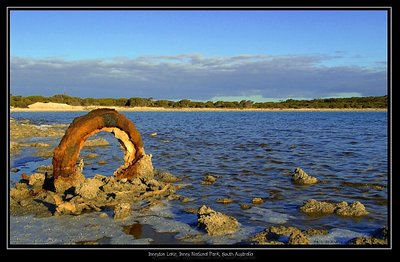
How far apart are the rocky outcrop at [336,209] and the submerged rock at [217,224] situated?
2111mm

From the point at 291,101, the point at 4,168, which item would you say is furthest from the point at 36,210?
the point at 291,101

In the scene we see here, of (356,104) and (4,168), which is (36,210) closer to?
(4,168)

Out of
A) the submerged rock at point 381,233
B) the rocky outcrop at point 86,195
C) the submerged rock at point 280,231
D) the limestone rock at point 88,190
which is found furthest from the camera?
the limestone rock at point 88,190

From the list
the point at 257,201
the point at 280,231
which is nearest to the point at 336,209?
the point at 257,201

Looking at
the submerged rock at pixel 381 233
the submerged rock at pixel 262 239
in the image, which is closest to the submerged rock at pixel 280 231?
the submerged rock at pixel 262 239

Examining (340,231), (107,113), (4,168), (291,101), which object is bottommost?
(340,231)

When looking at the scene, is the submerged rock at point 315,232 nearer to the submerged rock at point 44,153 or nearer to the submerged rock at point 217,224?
the submerged rock at point 217,224

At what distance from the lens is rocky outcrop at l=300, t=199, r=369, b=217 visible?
828cm

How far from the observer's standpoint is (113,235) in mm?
6945

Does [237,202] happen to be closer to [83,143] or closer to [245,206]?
[245,206]

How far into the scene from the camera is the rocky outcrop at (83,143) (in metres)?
9.75

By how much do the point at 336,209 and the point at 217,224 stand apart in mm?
3170
